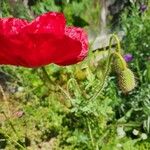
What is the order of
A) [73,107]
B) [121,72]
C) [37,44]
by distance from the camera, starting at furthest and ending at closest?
[73,107], [121,72], [37,44]

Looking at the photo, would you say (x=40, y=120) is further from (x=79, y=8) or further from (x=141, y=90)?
(x=79, y=8)

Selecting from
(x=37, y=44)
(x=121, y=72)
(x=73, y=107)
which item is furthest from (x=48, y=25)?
(x=73, y=107)

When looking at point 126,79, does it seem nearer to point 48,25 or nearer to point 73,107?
point 48,25

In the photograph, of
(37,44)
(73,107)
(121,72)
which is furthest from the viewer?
(73,107)

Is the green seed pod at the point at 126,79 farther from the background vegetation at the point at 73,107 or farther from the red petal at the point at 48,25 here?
the background vegetation at the point at 73,107

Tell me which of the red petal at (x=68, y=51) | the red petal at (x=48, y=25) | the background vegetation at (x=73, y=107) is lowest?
the background vegetation at (x=73, y=107)

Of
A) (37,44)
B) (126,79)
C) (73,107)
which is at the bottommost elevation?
(73,107)

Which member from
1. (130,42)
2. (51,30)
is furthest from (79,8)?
(51,30)

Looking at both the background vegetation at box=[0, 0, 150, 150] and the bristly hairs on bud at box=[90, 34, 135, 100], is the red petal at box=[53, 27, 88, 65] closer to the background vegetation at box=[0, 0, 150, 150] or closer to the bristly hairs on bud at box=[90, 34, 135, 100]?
the bristly hairs on bud at box=[90, 34, 135, 100]

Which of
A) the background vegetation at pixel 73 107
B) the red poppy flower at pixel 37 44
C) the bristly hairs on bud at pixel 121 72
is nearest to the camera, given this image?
the red poppy flower at pixel 37 44

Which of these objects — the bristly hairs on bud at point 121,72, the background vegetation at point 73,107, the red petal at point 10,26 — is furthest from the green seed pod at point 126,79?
the background vegetation at point 73,107
